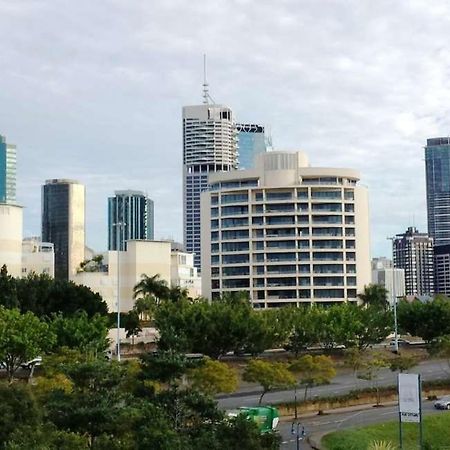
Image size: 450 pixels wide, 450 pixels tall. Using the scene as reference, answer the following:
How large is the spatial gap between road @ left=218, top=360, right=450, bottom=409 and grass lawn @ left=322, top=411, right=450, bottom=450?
39.6 feet

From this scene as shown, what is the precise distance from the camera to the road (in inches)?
2422

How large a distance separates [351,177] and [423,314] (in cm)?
4412

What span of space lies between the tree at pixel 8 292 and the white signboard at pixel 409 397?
49808 millimetres

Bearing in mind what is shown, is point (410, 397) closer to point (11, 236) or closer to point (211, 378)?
point (211, 378)

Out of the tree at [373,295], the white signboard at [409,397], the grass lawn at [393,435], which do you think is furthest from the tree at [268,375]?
the tree at [373,295]

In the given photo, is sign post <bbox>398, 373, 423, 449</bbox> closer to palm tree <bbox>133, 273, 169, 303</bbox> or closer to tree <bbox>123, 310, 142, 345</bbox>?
tree <bbox>123, 310, 142, 345</bbox>

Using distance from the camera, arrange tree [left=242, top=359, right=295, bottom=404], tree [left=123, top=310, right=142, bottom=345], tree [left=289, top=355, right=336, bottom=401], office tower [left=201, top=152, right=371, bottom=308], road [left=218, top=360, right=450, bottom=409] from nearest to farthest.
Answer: tree [left=242, top=359, right=295, bottom=404] → tree [left=289, top=355, right=336, bottom=401] → road [left=218, top=360, right=450, bottom=409] → tree [left=123, top=310, right=142, bottom=345] → office tower [left=201, top=152, right=371, bottom=308]

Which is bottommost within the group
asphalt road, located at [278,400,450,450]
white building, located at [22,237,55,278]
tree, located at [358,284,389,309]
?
asphalt road, located at [278,400,450,450]

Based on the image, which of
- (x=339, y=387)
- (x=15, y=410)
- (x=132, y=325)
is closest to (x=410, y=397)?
(x=15, y=410)

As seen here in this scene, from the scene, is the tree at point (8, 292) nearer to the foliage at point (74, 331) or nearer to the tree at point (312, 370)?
the foliage at point (74, 331)

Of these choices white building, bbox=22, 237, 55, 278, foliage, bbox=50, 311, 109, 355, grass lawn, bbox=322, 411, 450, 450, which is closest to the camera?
grass lawn, bbox=322, 411, 450, 450

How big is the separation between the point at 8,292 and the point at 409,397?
52.7m

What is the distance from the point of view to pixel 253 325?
262 feet

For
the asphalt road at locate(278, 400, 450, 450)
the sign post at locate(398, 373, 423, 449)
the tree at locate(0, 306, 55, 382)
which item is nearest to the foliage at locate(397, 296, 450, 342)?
the asphalt road at locate(278, 400, 450, 450)
